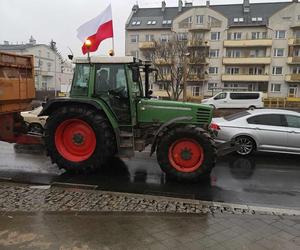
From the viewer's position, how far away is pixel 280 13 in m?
48.8

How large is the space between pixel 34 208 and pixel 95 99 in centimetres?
286

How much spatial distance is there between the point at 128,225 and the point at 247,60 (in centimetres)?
4865

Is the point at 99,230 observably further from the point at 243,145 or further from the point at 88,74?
the point at 243,145

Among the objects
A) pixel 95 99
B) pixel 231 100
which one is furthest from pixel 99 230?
pixel 231 100

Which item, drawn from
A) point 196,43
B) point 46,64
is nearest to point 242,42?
point 196,43

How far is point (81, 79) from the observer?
24.0 feet

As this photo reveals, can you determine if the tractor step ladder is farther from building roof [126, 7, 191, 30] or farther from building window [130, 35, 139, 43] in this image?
building window [130, 35, 139, 43]

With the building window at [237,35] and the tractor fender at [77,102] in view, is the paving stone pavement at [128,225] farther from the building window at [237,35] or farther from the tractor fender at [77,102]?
the building window at [237,35]

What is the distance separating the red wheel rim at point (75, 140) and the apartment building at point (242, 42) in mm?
41393

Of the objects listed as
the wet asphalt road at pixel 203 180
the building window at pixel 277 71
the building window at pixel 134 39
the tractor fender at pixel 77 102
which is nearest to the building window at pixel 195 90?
the building window at pixel 277 71

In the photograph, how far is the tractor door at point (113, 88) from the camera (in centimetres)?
716

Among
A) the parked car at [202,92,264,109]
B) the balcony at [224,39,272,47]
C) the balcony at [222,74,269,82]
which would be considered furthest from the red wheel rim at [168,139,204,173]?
the balcony at [224,39,272,47]

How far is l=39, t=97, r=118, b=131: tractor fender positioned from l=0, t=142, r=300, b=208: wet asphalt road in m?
1.28

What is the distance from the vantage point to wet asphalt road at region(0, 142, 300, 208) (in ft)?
20.2
